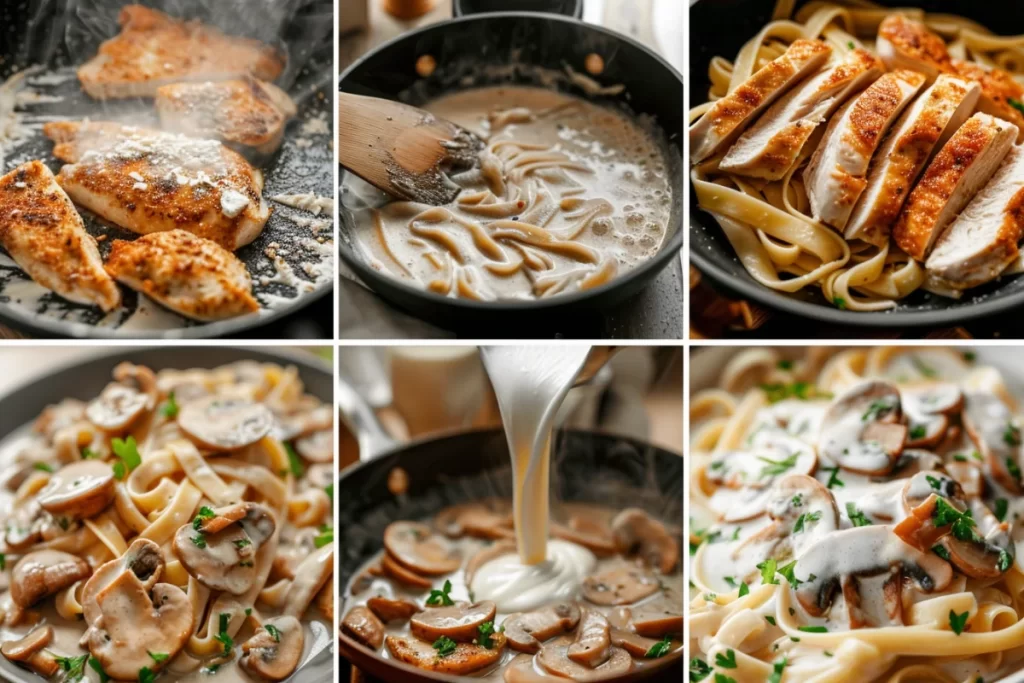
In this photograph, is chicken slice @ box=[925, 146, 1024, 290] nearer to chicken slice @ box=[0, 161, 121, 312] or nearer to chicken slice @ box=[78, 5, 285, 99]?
chicken slice @ box=[78, 5, 285, 99]

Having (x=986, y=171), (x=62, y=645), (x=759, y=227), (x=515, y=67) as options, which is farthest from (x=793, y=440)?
(x=62, y=645)

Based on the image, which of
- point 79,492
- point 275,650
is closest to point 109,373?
point 79,492

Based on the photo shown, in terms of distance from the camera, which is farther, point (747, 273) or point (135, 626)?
point (747, 273)

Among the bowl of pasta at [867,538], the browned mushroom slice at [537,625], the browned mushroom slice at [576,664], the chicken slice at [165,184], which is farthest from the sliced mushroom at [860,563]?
the chicken slice at [165,184]

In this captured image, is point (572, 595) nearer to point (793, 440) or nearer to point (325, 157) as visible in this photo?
point (793, 440)

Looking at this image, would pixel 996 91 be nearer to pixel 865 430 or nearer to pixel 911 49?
pixel 911 49

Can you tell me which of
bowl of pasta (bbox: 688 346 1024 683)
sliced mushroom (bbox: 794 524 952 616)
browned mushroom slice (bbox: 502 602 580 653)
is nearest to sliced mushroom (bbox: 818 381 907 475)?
bowl of pasta (bbox: 688 346 1024 683)
